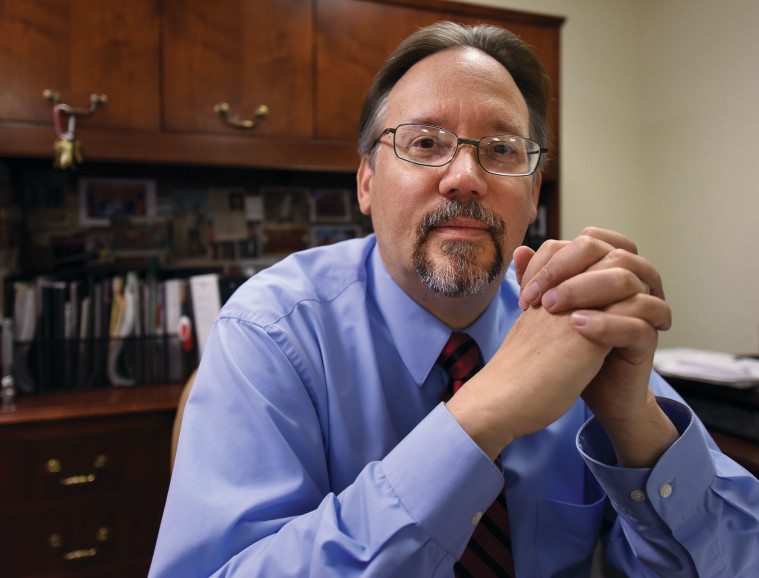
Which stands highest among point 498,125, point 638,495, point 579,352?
point 498,125

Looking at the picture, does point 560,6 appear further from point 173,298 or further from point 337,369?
point 337,369

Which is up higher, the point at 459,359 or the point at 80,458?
the point at 459,359

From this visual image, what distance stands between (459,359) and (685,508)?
0.37 m

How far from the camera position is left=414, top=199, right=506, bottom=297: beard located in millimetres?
813

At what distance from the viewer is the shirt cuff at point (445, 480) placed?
550mm

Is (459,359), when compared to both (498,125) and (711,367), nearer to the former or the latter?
(498,125)

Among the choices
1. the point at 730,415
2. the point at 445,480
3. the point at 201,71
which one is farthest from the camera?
the point at 201,71

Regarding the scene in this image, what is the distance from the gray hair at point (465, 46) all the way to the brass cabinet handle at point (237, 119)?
24.6 inches

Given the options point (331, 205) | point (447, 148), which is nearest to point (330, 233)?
point (331, 205)

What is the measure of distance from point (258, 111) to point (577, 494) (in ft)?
4.32

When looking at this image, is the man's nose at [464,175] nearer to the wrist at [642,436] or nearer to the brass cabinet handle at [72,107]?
the wrist at [642,436]

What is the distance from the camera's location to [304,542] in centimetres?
56

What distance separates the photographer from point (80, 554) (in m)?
1.34

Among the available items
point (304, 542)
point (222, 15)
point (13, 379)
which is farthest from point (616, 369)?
point (13, 379)
